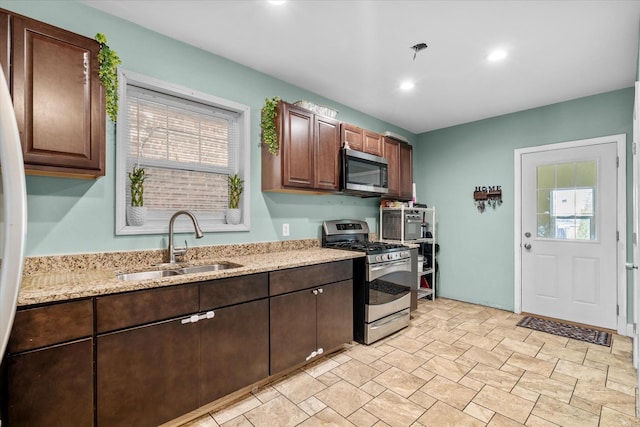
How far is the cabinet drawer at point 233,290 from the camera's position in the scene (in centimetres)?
177

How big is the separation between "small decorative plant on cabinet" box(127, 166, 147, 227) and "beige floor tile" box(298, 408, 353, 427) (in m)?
1.70

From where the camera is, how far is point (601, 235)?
324cm

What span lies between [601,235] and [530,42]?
7.57 feet

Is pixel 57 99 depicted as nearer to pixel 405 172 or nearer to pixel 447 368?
pixel 447 368

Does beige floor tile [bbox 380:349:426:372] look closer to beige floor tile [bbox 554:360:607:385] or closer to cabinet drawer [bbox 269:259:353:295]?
cabinet drawer [bbox 269:259:353:295]

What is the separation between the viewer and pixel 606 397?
205cm

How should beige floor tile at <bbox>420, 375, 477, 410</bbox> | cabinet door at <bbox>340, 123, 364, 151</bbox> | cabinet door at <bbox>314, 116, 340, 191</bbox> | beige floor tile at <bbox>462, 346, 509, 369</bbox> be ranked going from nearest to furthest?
beige floor tile at <bbox>420, 375, 477, 410</bbox>, beige floor tile at <bbox>462, 346, 509, 369</bbox>, cabinet door at <bbox>314, 116, 340, 191</bbox>, cabinet door at <bbox>340, 123, 364, 151</bbox>

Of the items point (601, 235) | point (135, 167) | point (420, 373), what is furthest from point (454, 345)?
point (135, 167)

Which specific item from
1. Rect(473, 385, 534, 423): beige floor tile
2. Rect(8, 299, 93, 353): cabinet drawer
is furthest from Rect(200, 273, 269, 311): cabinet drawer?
Rect(473, 385, 534, 423): beige floor tile

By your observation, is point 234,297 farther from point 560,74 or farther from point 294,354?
point 560,74

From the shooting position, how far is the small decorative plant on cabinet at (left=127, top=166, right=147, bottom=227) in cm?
206

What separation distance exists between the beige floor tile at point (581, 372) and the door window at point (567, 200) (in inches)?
61.3

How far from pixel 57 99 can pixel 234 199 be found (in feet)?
4.26

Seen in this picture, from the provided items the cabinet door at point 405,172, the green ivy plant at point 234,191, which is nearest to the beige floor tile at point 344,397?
the green ivy plant at point 234,191
